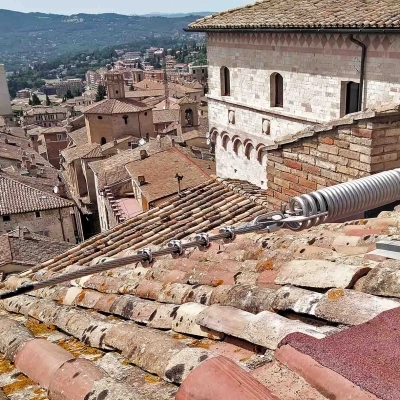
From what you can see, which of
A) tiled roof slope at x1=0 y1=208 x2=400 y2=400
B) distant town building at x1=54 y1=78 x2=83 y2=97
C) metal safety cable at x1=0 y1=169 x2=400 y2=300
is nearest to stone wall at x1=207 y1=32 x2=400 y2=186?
tiled roof slope at x1=0 y1=208 x2=400 y2=400

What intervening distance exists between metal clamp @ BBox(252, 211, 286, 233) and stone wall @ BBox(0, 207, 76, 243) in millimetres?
27000

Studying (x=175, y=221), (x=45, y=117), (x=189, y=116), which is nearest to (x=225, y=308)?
(x=175, y=221)

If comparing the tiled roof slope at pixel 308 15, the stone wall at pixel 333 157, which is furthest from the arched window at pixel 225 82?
the stone wall at pixel 333 157

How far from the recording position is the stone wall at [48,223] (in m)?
28.5

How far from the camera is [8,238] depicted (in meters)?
22.2

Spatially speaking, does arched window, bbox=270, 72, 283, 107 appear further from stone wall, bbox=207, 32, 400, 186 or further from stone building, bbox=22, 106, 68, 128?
stone building, bbox=22, 106, 68, 128

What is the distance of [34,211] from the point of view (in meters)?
28.5

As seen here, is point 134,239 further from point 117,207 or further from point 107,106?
point 107,106

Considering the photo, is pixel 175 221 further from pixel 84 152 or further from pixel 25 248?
pixel 84 152

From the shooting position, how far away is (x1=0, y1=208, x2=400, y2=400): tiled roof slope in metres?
2.46

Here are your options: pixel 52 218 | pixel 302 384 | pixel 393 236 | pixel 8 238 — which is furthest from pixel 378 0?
pixel 52 218

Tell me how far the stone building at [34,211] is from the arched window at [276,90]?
58.0 ft

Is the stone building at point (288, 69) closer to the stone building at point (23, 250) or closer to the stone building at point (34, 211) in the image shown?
the stone building at point (23, 250)

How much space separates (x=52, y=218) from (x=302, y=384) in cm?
2874
